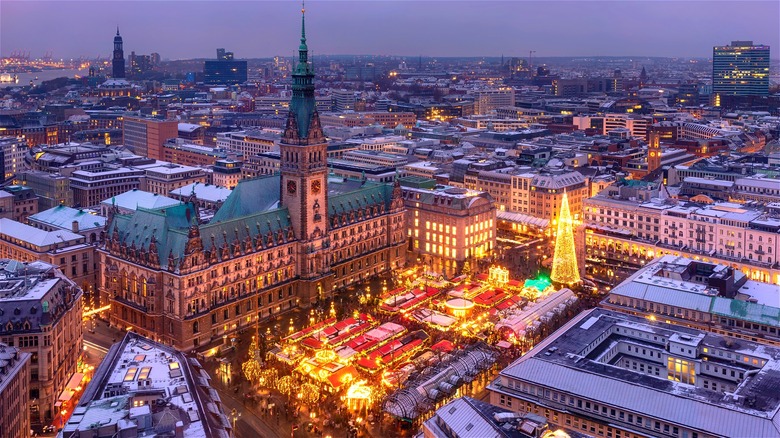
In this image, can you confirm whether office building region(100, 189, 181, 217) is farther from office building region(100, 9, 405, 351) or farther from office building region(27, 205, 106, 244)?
office building region(100, 9, 405, 351)

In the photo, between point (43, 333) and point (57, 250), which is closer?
point (43, 333)

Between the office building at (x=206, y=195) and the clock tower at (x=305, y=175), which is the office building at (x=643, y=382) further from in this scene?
the office building at (x=206, y=195)

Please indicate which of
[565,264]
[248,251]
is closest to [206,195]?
[248,251]

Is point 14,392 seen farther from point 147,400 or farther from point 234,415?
point 234,415

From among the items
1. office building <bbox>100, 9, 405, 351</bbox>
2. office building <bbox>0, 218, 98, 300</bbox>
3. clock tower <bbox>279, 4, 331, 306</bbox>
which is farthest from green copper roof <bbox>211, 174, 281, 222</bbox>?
office building <bbox>0, 218, 98, 300</bbox>

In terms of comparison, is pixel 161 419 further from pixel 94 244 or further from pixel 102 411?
pixel 94 244

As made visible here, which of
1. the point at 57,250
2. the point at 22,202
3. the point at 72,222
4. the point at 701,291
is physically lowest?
the point at 701,291

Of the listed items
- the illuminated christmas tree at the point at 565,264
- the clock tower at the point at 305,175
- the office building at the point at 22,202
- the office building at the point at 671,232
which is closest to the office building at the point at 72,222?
the office building at the point at 22,202
